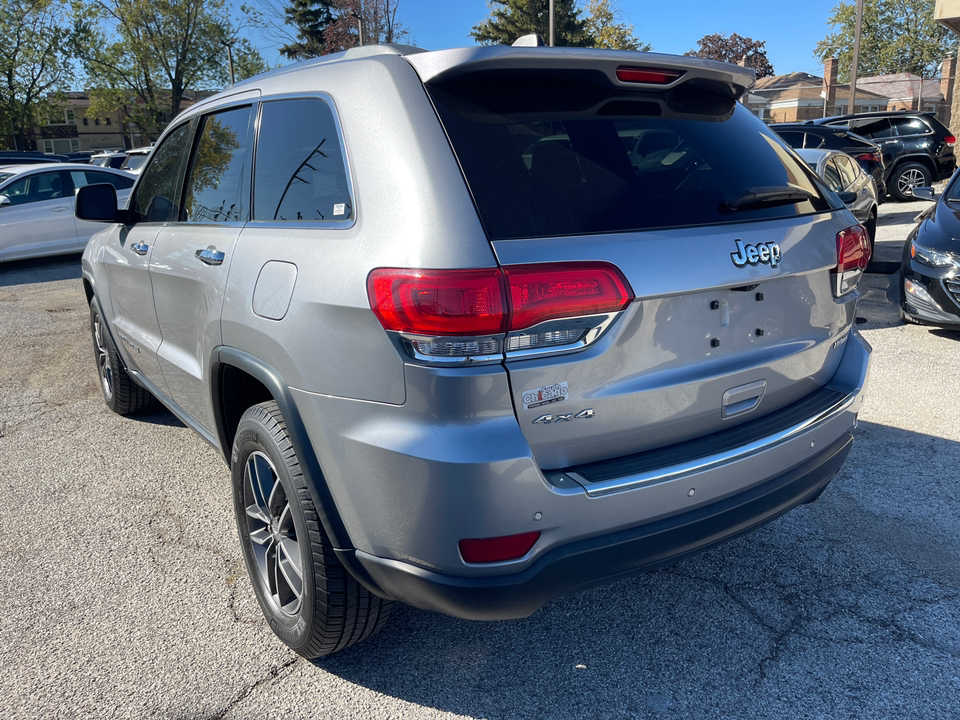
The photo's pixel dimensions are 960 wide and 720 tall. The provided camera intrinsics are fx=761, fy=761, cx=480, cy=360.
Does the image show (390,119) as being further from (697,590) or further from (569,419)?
(697,590)

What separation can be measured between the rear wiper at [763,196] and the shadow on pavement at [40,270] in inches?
442

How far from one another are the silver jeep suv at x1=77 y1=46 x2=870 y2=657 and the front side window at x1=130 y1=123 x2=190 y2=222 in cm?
100

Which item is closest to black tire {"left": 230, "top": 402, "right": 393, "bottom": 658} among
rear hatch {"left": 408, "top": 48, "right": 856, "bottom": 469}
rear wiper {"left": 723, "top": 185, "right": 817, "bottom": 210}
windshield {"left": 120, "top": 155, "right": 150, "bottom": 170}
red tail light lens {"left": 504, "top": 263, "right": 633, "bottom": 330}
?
rear hatch {"left": 408, "top": 48, "right": 856, "bottom": 469}

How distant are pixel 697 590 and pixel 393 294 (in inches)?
68.9

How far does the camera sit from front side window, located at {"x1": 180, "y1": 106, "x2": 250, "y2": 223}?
2896 millimetres

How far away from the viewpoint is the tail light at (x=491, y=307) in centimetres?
183

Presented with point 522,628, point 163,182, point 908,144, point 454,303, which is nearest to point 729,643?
point 522,628

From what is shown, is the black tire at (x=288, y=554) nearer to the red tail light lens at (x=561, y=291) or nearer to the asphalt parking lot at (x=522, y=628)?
the asphalt parking lot at (x=522, y=628)

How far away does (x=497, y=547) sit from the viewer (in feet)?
6.26

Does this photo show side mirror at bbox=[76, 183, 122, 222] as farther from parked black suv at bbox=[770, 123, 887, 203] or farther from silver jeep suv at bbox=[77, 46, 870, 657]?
parked black suv at bbox=[770, 123, 887, 203]

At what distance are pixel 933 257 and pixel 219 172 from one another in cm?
541

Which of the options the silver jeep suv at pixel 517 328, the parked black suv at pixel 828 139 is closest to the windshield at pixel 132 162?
the parked black suv at pixel 828 139

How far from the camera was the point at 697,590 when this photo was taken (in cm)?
286

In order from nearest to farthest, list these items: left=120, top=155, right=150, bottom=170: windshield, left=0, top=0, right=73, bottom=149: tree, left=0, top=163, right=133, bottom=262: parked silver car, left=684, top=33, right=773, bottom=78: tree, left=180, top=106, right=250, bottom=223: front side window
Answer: left=180, top=106, right=250, bottom=223: front side window
left=0, top=163, right=133, bottom=262: parked silver car
left=120, top=155, right=150, bottom=170: windshield
left=0, top=0, right=73, bottom=149: tree
left=684, top=33, right=773, bottom=78: tree
